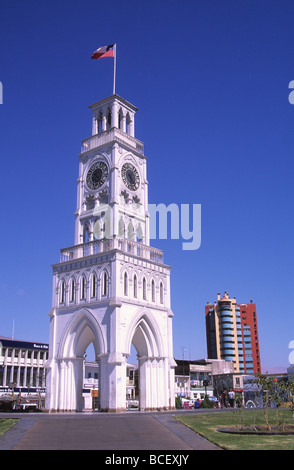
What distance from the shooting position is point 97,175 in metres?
47.1

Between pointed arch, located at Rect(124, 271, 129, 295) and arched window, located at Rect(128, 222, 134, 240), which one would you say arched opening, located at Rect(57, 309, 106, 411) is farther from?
arched window, located at Rect(128, 222, 134, 240)

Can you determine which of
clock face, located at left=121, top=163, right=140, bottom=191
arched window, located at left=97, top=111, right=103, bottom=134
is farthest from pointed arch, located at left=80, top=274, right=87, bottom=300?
arched window, located at left=97, top=111, right=103, bottom=134

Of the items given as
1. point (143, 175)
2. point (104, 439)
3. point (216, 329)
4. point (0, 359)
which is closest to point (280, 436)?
point (104, 439)

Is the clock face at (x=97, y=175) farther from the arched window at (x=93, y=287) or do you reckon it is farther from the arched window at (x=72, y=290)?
the arched window at (x=93, y=287)

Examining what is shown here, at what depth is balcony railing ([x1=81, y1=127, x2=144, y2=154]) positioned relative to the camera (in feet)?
153

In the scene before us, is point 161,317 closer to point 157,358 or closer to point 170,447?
point 157,358

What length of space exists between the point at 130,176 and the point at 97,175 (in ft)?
10.9

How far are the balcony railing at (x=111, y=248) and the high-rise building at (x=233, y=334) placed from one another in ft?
380

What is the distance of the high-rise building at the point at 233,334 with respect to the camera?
15400cm

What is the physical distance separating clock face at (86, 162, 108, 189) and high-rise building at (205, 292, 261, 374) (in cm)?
11617

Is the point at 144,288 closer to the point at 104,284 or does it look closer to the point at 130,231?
the point at 104,284

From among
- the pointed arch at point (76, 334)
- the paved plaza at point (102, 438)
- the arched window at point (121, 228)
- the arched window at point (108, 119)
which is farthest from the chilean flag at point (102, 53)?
the paved plaza at point (102, 438)

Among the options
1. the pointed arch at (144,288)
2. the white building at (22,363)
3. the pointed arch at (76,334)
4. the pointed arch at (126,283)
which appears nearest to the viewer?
the pointed arch at (126,283)

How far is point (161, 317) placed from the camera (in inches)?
1697
